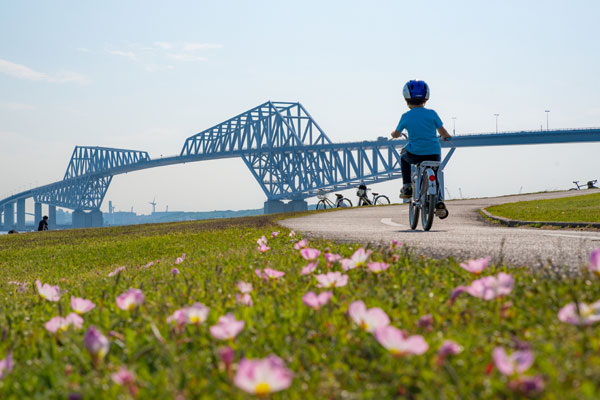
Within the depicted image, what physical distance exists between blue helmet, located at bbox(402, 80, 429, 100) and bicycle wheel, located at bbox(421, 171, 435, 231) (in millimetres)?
1368

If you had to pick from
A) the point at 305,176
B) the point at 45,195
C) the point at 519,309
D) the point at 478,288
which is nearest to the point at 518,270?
the point at 519,309

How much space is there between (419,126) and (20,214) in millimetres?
186371

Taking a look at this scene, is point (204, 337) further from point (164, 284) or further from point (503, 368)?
point (164, 284)

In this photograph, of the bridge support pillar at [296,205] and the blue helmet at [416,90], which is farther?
the bridge support pillar at [296,205]

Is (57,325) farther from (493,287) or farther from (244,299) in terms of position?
(493,287)

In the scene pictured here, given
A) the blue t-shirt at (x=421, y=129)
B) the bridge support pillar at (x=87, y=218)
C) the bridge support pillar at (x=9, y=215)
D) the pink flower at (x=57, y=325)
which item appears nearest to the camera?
the pink flower at (x=57, y=325)

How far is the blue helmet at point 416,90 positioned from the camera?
30.0 ft

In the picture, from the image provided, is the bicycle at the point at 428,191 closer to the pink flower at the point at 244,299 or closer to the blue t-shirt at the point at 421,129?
the blue t-shirt at the point at 421,129

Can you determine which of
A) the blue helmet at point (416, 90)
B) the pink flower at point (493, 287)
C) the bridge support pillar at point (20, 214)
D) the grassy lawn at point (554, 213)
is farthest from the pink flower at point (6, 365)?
the bridge support pillar at point (20, 214)

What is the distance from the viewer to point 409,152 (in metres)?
9.24

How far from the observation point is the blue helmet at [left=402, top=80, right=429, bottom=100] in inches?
360

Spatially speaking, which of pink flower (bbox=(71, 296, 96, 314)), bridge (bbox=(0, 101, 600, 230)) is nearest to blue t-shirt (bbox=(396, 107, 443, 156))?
pink flower (bbox=(71, 296, 96, 314))

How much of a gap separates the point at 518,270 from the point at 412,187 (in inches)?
246

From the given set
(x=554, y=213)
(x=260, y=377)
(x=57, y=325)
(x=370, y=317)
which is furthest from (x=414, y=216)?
(x=260, y=377)
